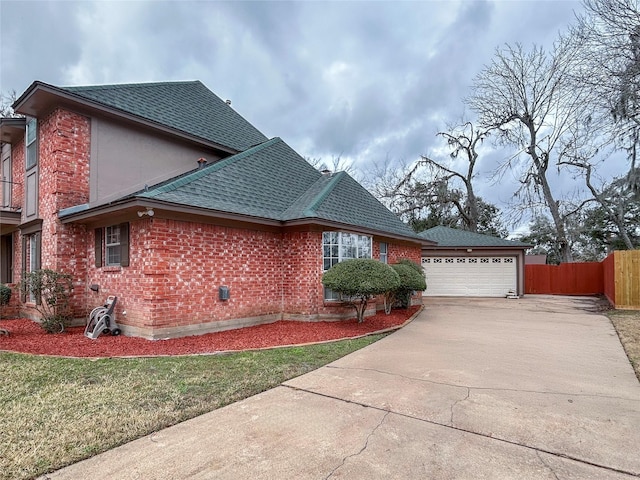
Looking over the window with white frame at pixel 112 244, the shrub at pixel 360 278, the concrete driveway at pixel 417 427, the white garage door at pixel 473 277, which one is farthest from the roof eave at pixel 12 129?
the white garage door at pixel 473 277

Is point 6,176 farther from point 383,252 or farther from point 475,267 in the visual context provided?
point 475,267

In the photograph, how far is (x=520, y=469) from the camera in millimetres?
2885

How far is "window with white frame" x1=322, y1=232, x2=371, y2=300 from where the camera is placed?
1015 centimetres

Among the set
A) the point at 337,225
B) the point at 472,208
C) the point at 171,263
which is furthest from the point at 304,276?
the point at 472,208

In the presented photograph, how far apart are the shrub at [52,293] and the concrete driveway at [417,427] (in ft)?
21.9

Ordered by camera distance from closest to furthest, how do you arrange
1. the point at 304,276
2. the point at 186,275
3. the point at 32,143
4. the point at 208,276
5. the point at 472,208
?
1. the point at 186,275
2. the point at 208,276
3. the point at 304,276
4. the point at 32,143
5. the point at 472,208

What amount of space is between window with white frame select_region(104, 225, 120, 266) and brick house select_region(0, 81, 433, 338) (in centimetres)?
3

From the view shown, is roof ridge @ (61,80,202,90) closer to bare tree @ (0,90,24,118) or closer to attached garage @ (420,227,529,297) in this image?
attached garage @ (420,227,529,297)

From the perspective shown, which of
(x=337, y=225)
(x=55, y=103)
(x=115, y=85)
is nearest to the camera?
(x=55, y=103)

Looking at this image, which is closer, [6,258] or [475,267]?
[6,258]

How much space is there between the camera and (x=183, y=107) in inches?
495

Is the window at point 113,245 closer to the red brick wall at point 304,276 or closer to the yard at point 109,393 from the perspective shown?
the yard at point 109,393

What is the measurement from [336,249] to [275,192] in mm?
2535

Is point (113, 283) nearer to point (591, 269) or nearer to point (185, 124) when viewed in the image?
point (185, 124)
